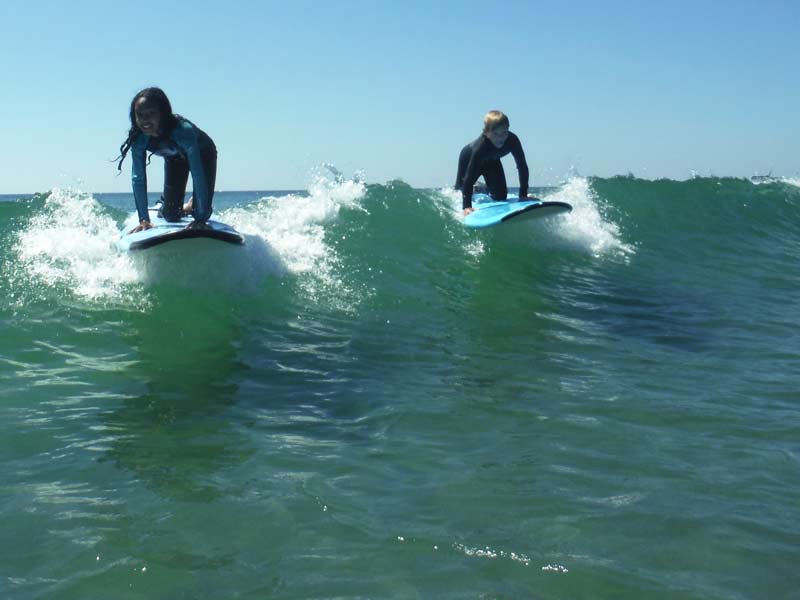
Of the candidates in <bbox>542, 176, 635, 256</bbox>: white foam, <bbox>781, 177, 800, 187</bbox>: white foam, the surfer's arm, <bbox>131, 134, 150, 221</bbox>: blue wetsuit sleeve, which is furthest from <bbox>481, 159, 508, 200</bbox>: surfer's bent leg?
<bbox>781, 177, 800, 187</bbox>: white foam

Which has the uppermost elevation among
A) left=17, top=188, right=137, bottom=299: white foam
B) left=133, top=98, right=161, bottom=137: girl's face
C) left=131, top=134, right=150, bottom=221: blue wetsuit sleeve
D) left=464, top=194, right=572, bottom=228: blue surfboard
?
left=133, top=98, right=161, bottom=137: girl's face

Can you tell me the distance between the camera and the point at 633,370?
626 centimetres

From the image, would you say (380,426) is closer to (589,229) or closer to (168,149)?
(168,149)

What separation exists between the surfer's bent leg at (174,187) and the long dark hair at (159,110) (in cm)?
68

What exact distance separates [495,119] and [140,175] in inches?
205

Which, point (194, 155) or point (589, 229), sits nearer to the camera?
point (194, 155)

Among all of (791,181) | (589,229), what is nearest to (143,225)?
(589,229)

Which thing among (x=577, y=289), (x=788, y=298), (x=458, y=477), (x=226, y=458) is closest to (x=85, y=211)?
(x=577, y=289)

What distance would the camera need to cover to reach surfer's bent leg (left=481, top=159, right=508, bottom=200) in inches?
456

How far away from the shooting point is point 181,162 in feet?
27.8

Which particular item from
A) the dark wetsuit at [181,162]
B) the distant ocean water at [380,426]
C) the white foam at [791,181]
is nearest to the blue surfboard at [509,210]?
the distant ocean water at [380,426]

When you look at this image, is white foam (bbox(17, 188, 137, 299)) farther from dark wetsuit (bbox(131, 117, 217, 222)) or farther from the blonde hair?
the blonde hair

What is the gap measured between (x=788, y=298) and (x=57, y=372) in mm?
8599

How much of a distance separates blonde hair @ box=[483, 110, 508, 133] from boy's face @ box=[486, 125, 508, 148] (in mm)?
41
